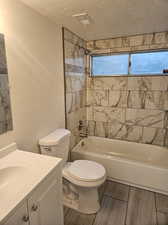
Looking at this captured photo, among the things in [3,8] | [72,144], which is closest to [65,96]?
[72,144]

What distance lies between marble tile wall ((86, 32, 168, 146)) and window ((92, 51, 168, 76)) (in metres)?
0.11

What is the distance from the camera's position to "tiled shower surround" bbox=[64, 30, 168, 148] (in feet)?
7.58

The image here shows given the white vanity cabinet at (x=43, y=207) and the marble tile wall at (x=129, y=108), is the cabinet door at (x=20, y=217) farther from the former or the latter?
the marble tile wall at (x=129, y=108)

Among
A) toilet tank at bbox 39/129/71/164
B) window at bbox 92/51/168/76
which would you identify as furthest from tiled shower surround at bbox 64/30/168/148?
toilet tank at bbox 39/129/71/164

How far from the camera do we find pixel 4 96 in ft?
4.01

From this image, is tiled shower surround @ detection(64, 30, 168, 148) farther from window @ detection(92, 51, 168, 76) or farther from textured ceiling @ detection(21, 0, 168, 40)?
textured ceiling @ detection(21, 0, 168, 40)

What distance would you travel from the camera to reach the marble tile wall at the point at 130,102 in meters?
2.38

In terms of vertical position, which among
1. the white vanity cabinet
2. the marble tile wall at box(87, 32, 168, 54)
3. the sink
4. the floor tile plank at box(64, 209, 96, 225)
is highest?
the marble tile wall at box(87, 32, 168, 54)

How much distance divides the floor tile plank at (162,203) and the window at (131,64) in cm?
181

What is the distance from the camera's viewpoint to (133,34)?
7.60ft

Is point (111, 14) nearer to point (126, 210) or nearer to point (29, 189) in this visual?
point (29, 189)

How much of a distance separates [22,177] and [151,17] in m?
2.09

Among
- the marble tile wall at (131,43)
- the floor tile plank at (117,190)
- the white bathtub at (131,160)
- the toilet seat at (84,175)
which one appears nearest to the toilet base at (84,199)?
the toilet seat at (84,175)

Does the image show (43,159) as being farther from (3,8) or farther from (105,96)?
(105,96)
